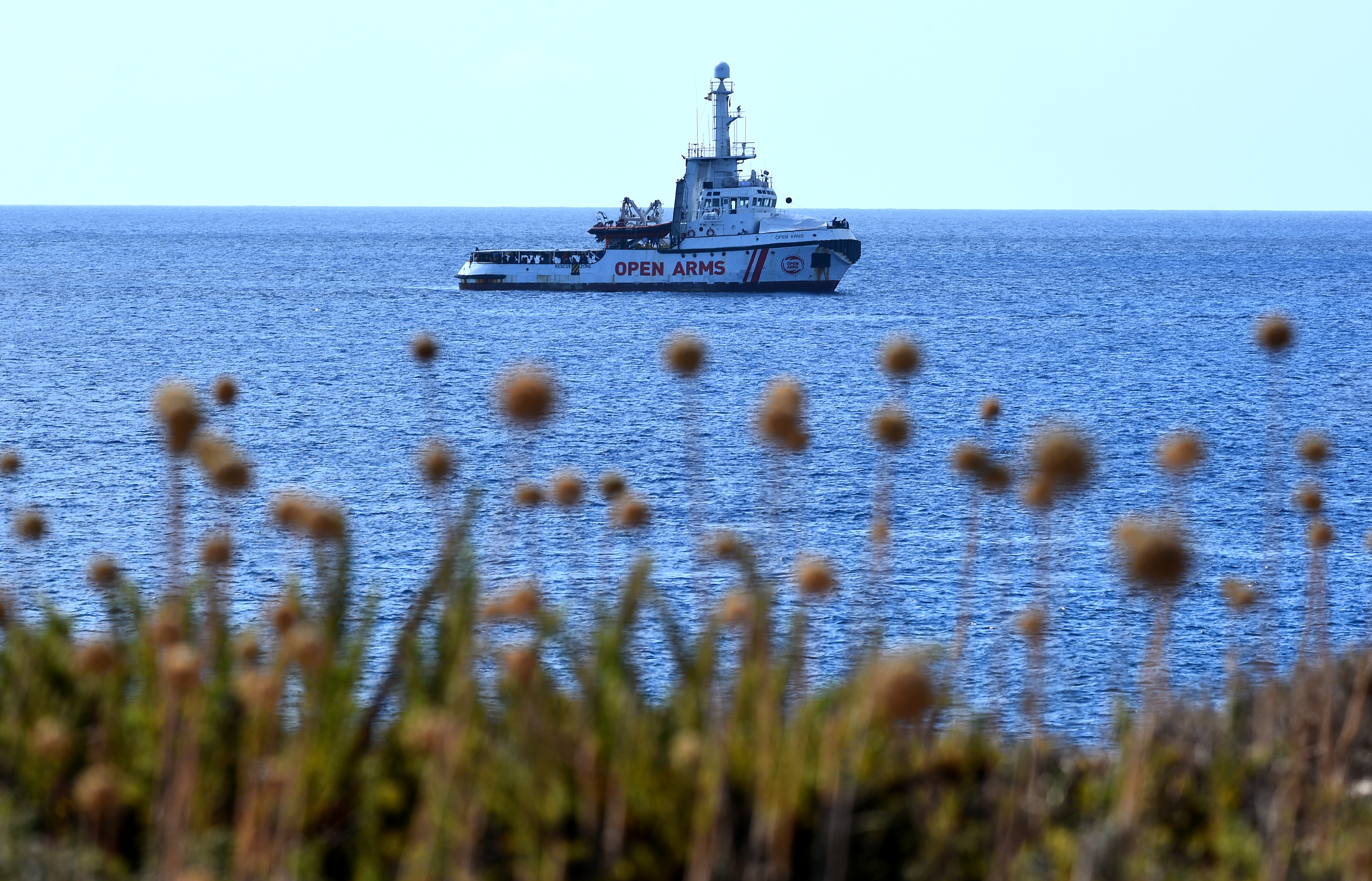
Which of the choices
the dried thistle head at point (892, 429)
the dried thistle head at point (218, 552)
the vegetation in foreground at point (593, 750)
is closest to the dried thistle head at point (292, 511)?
the vegetation in foreground at point (593, 750)

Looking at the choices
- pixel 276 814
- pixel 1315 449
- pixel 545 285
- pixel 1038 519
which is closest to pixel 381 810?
pixel 276 814

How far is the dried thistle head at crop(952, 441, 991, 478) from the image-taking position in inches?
175

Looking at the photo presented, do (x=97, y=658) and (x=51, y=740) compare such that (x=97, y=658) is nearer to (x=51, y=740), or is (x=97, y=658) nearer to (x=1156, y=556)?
(x=51, y=740)

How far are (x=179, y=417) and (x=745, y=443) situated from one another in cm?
4217

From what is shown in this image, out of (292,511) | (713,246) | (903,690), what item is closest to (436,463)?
(292,511)

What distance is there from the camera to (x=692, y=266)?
96938 mm

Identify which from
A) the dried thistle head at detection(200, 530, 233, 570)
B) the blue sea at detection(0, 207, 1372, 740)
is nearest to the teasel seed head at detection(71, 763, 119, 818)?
the dried thistle head at detection(200, 530, 233, 570)

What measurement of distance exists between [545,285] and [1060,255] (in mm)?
95977

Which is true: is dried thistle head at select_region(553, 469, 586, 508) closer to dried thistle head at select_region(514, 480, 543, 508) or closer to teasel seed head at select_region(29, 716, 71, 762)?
dried thistle head at select_region(514, 480, 543, 508)

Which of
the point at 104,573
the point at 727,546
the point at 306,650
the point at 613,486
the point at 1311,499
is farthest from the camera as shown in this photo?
the point at 1311,499

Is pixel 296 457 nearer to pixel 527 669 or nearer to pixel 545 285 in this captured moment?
pixel 527 669

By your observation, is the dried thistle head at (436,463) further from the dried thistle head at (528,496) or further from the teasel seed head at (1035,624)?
the teasel seed head at (1035,624)

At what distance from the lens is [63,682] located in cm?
480

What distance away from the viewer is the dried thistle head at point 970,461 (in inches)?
175
